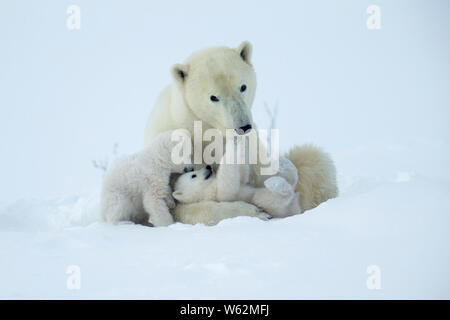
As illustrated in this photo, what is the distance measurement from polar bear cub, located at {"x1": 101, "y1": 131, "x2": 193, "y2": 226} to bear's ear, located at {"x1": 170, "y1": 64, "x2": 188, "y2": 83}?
19.1 inches

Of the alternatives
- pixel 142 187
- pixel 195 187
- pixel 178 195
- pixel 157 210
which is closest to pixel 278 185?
pixel 195 187

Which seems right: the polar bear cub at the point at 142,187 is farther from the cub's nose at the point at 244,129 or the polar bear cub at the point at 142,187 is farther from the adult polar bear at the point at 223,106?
the cub's nose at the point at 244,129

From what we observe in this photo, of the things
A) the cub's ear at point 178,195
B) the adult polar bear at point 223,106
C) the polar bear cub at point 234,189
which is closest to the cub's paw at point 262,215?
the polar bear cub at point 234,189

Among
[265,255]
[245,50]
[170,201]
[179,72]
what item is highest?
[245,50]

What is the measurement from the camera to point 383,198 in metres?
2.94

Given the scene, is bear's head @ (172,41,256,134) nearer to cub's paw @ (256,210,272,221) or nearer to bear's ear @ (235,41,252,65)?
bear's ear @ (235,41,252,65)

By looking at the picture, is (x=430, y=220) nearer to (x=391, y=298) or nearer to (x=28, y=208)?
(x=391, y=298)

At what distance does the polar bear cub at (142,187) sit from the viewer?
139 inches

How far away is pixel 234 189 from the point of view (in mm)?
3584

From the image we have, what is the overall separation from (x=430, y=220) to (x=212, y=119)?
1.83 meters

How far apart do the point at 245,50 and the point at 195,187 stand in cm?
124

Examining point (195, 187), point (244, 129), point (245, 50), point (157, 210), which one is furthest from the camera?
point (245, 50)

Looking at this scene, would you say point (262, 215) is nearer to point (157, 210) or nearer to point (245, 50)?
→ point (157, 210)
